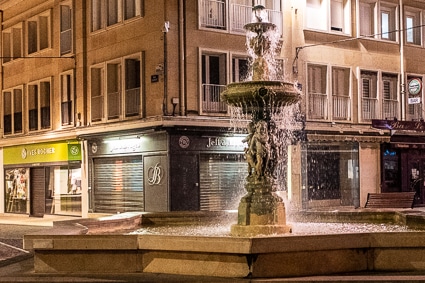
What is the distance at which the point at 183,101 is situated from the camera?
24.2m

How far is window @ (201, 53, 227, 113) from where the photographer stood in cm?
2491

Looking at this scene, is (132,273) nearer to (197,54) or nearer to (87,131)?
(197,54)

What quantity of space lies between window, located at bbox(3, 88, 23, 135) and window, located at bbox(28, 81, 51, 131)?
3.36 ft

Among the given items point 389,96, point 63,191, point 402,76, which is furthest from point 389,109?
point 63,191

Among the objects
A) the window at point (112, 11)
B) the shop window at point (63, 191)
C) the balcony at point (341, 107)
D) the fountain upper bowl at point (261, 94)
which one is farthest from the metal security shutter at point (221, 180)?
the fountain upper bowl at point (261, 94)

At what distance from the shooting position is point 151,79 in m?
24.4

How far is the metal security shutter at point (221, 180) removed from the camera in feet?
82.7

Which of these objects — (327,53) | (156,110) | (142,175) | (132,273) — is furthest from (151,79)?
(132,273)

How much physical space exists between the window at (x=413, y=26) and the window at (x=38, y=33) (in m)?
15.6

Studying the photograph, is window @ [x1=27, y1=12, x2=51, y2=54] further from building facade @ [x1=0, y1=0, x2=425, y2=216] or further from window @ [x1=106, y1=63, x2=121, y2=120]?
window @ [x1=106, y1=63, x2=121, y2=120]

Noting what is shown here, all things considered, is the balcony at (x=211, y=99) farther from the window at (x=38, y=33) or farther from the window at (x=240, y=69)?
the window at (x=38, y=33)

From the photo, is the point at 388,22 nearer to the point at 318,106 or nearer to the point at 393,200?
the point at 318,106

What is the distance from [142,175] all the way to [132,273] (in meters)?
14.9

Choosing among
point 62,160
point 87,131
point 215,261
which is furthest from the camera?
point 62,160
